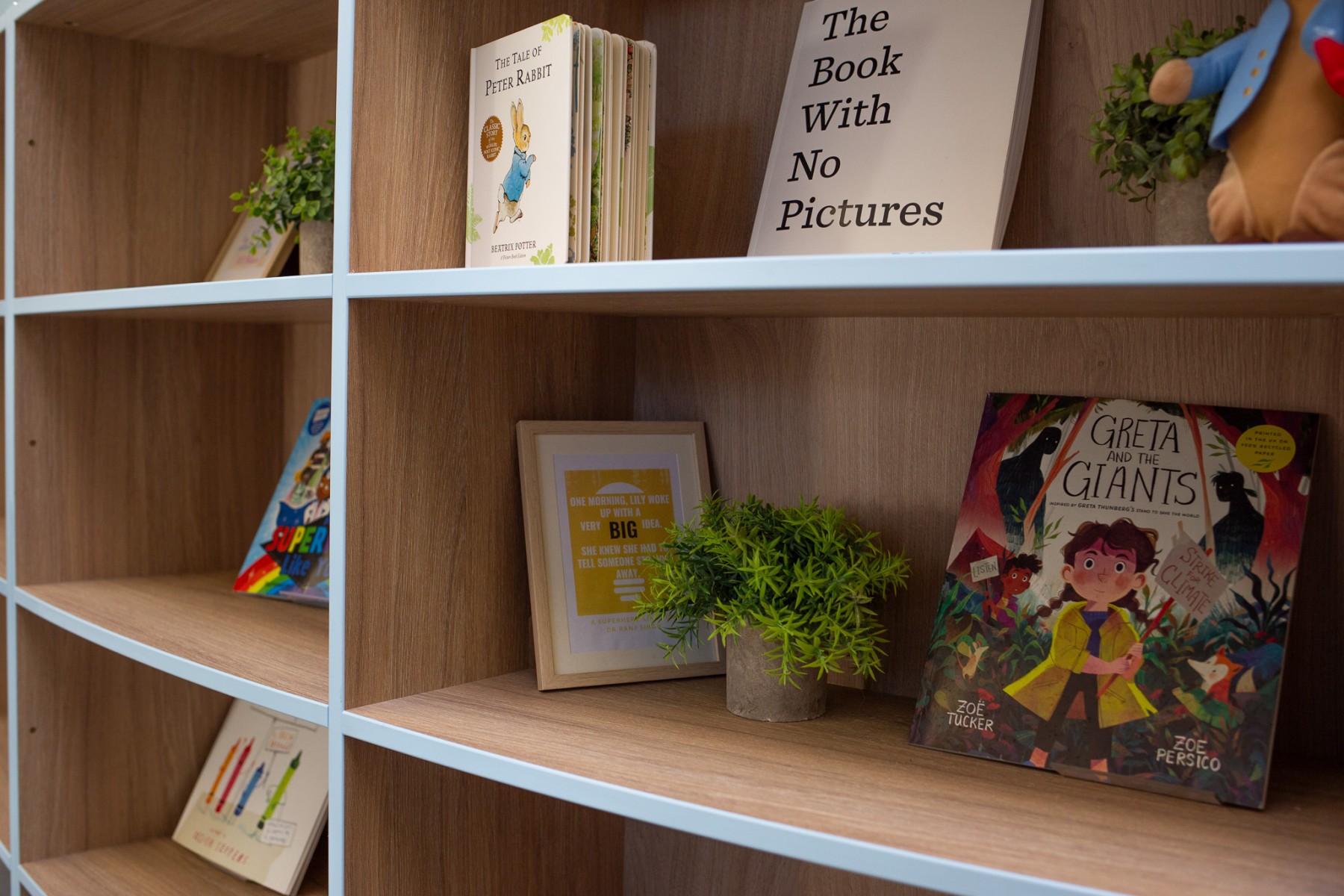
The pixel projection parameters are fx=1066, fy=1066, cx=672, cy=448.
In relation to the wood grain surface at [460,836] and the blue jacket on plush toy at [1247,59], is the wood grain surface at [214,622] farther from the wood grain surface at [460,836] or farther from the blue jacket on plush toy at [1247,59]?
the blue jacket on plush toy at [1247,59]

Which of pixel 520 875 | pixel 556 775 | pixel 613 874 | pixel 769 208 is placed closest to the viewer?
pixel 556 775

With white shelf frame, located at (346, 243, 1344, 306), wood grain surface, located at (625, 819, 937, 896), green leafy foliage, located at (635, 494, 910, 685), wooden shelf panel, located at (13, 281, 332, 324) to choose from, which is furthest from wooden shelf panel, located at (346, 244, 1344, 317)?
wood grain surface, located at (625, 819, 937, 896)

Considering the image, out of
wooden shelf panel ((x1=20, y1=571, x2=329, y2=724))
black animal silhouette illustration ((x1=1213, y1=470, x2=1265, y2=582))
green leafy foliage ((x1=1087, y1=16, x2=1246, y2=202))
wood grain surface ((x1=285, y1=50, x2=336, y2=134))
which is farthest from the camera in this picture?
wood grain surface ((x1=285, y1=50, x2=336, y2=134))

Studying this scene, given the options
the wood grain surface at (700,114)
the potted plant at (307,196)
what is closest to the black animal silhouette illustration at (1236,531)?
the wood grain surface at (700,114)

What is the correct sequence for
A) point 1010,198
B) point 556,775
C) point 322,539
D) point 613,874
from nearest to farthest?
point 556,775
point 1010,198
point 613,874
point 322,539

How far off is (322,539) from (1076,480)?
3.57ft

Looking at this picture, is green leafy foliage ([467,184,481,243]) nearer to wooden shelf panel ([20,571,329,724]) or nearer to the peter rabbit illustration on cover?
the peter rabbit illustration on cover

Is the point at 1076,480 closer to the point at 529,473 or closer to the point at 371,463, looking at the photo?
the point at 529,473

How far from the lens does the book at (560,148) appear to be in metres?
1.00

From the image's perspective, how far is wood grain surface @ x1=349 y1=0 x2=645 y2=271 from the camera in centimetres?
103

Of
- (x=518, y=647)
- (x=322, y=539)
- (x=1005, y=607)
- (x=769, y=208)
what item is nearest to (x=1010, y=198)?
(x=769, y=208)

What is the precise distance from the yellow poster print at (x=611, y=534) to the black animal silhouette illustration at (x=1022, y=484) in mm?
387

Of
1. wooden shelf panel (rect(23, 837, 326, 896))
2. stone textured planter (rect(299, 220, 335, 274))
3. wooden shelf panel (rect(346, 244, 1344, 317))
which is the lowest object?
wooden shelf panel (rect(23, 837, 326, 896))

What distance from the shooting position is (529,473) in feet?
3.84
